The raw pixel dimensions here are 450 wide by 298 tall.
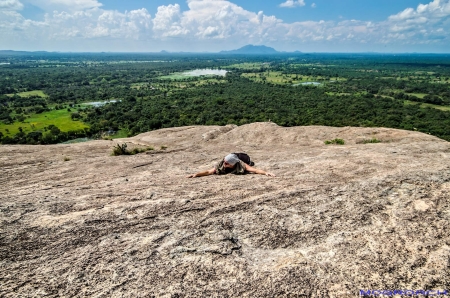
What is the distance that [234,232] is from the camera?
6066 mm

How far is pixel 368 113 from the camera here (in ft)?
264

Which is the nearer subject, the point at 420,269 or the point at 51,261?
the point at 420,269

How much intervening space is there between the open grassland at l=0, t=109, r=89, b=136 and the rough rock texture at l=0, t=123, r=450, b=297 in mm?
77906

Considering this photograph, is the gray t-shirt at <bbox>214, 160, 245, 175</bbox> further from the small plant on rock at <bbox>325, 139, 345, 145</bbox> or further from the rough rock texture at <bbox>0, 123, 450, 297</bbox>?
the small plant on rock at <bbox>325, 139, 345, 145</bbox>

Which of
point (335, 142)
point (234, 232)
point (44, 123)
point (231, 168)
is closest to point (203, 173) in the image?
point (231, 168)

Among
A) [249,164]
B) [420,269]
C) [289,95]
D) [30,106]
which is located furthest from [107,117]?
[420,269]

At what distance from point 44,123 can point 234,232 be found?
94130 millimetres

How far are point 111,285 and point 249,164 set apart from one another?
654cm

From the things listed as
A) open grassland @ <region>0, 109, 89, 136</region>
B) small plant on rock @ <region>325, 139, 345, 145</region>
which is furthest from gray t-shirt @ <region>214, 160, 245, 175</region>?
open grassland @ <region>0, 109, 89, 136</region>

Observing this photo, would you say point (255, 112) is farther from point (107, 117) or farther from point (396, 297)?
point (396, 297)

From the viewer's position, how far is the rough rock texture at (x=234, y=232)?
4766 mm

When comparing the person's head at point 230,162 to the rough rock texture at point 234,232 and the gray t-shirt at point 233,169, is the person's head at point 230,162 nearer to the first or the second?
the gray t-shirt at point 233,169

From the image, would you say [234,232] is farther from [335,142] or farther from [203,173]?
[335,142]

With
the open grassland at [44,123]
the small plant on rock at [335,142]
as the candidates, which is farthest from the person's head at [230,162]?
the open grassland at [44,123]
